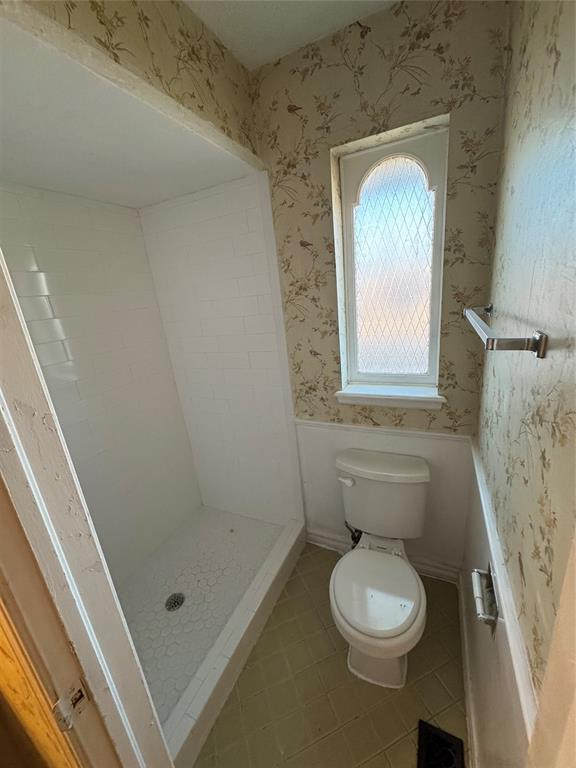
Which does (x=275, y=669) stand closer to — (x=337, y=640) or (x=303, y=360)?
(x=337, y=640)

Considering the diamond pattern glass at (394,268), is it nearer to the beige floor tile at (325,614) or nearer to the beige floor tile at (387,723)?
the beige floor tile at (325,614)

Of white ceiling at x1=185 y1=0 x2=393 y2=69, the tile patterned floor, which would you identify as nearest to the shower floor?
the tile patterned floor

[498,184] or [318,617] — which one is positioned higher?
[498,184]

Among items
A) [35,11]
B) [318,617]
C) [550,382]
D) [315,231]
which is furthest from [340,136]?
[318,617]

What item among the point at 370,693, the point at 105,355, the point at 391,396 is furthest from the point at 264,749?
the point at 105,355

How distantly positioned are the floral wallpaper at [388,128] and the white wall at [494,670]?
1.68ft

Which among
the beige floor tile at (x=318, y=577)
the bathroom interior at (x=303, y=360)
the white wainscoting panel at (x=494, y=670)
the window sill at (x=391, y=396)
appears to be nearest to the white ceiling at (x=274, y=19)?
the bathroom interior at (x=303, y=360)

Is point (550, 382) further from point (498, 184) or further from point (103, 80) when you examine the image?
point (103, 80)

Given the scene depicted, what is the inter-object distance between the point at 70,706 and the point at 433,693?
132cm

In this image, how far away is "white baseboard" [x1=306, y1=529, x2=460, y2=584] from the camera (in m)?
1.58

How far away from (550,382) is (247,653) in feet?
5.14

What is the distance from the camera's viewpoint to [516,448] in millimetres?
721

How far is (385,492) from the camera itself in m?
1.41

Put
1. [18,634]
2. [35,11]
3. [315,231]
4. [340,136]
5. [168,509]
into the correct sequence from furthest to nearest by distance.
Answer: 1. [168,509]
2. [315,231]
3. [340,136]
4. [35,11]
5. [18,634]
